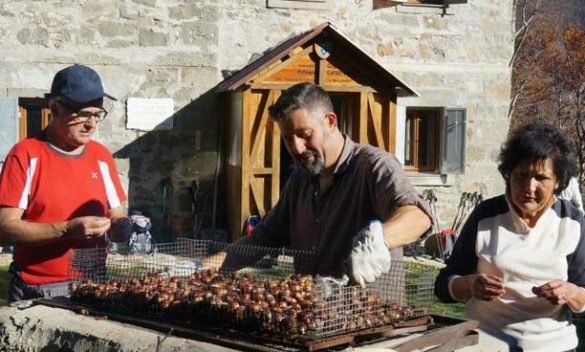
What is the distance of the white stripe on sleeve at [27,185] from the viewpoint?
3791mm

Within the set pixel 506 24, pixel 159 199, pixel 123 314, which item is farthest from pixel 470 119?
pixel 123 314

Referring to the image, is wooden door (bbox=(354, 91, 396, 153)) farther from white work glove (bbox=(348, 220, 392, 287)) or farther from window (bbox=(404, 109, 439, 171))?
white work glove (bbox=(348, 220, 392, 287))

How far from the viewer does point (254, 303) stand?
287cm

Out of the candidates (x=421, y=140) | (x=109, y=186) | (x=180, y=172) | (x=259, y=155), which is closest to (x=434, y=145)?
(x=421, y=140)

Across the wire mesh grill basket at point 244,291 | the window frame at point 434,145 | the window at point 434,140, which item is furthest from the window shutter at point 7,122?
the wire mesh grill basket at point 244,291

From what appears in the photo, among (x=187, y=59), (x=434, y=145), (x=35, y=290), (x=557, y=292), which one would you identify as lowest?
(x=35, y=290)

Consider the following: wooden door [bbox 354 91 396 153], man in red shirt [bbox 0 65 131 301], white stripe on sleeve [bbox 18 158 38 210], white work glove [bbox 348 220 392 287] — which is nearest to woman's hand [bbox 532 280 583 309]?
white work glove [bbox 348 220 392 287]

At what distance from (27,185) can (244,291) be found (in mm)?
1301

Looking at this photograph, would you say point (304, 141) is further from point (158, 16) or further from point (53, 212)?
point (158, 16)

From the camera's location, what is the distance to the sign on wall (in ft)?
35.7

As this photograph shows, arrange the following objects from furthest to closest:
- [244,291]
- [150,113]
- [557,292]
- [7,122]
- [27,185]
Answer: [150,113] → [7,122] → [27,185] → [557,292] → [244,291]

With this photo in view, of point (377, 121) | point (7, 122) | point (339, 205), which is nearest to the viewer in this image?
point (339, 205)

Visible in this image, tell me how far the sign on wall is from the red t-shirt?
22.8ft

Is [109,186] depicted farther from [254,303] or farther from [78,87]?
Answer: [254,303]
